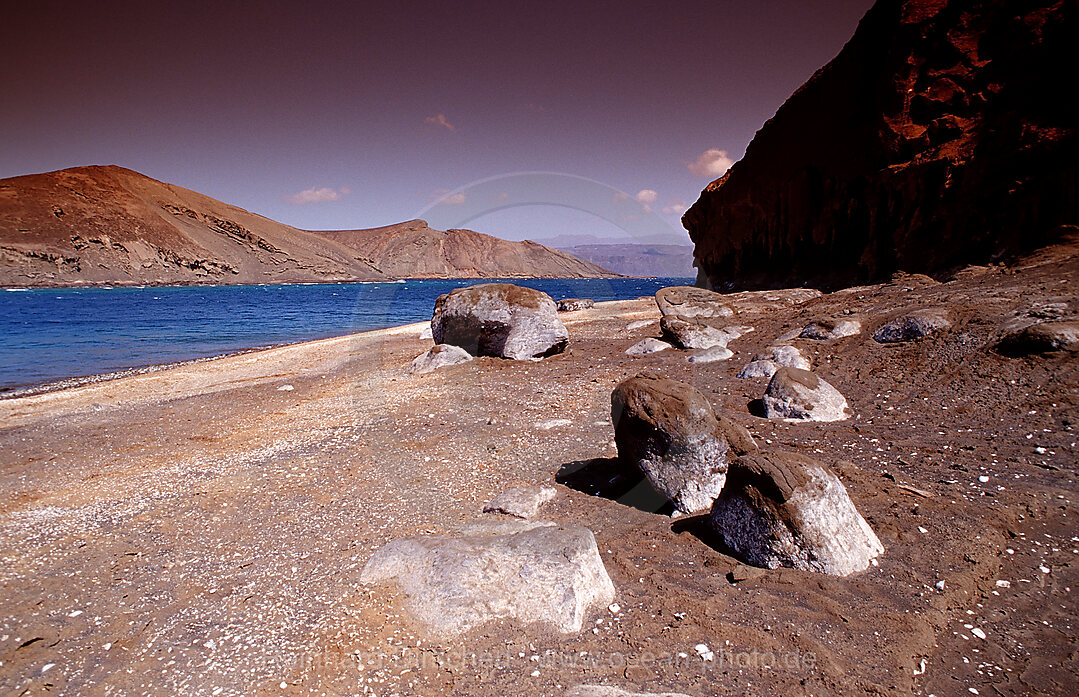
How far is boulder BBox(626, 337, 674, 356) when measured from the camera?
12750 millimetres

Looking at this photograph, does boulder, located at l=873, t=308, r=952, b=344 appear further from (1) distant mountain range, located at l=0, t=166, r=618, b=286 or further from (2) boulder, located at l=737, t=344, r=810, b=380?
(1) distant mountain range, located at l=0, t=166, r=618, b=286

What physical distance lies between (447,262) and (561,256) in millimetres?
42542

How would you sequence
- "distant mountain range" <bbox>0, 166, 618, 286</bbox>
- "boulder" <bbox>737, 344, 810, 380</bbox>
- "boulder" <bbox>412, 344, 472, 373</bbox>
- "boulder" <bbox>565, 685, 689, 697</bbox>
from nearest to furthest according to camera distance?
"boulder" <bbox>565, 685, 689, 697</bbox>
"boulder" <bbox>737, 344, 810, 380</bbox>
"boulder" <bbox>412, 344, 472, 373</bbox>
"distant mountain range" <bbox>0, 166, 618, 286</bbox>

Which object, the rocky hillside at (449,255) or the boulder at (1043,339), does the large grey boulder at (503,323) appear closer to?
the boulder at (1043,339)

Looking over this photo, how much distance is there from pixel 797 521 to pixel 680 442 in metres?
1.38

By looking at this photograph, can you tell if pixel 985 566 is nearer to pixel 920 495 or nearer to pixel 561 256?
pixel 920 495

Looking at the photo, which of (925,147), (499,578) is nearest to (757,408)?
(499,578)

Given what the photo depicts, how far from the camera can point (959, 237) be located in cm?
1407

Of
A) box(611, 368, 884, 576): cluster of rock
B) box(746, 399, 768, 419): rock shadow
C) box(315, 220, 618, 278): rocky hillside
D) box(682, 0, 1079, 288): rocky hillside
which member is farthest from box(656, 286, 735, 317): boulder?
box(315, 220, 618, 278): rocky hillside

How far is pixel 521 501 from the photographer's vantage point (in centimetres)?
539

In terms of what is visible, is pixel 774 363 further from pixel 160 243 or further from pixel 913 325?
pixel 160 243

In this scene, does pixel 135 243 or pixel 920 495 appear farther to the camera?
pixel 135 243

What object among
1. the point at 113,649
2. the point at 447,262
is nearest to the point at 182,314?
the point at 113,649

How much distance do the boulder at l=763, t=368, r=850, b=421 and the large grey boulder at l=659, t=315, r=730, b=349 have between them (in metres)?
4.25
